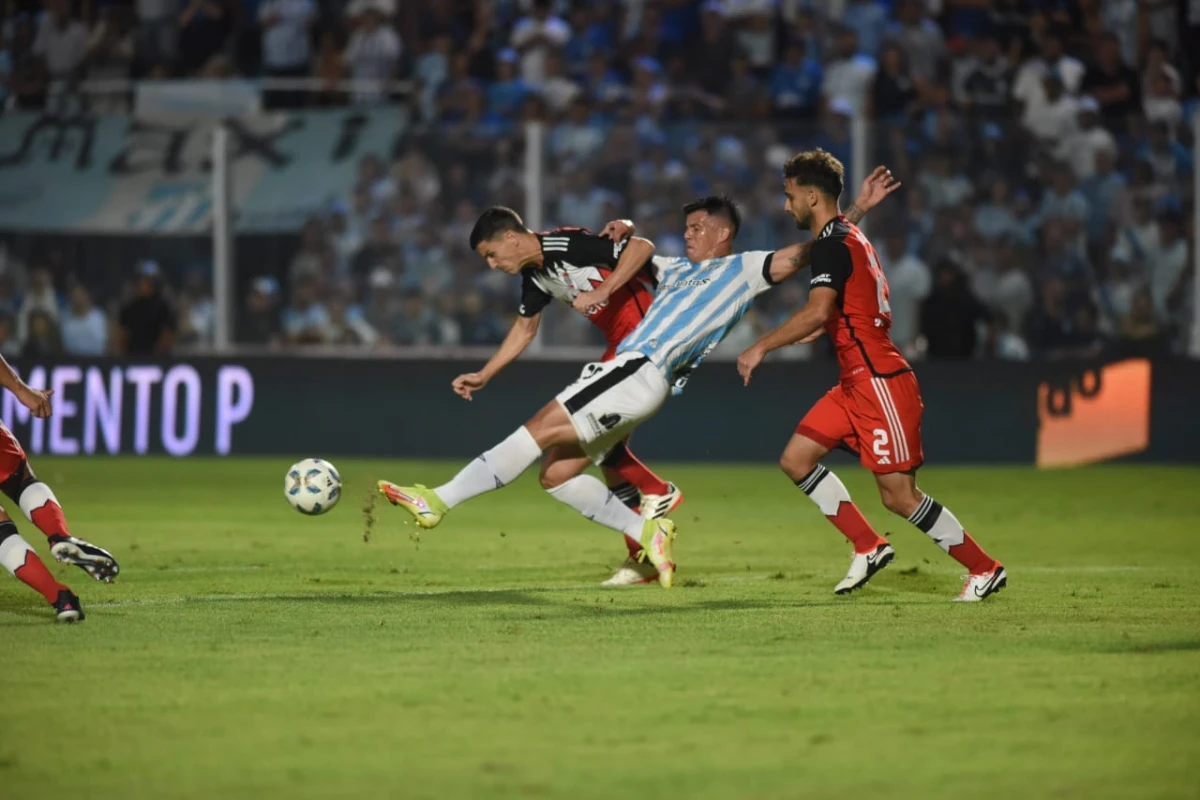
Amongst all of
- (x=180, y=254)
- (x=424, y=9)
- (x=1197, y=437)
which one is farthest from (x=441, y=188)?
(x=1197, y=437)

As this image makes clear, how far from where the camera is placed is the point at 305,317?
685 inches

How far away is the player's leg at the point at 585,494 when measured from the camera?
8469 mm

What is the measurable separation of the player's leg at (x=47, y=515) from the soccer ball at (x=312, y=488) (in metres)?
0.98

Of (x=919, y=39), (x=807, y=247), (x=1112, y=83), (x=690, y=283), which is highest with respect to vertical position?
(x=919, y=39)

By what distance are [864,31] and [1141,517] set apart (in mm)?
7955

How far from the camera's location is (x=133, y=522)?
40.5 ft

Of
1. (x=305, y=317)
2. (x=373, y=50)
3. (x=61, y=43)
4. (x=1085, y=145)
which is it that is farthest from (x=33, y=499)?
(x=61, y=43)

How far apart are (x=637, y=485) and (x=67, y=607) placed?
9.50 ft

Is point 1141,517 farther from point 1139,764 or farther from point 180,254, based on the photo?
point 180,254

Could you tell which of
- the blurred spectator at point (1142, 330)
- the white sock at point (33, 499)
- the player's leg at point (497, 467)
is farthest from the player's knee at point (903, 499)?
the blurred spectator at point (1142, 330)

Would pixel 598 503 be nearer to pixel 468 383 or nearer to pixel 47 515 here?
pixel 468 383

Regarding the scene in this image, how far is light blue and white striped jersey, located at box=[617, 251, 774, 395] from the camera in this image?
8289mm

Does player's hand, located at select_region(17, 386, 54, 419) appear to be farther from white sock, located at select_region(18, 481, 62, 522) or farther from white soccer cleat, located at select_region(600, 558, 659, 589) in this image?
white soccer cleat, located at select_region(600, 558, 659, 589)

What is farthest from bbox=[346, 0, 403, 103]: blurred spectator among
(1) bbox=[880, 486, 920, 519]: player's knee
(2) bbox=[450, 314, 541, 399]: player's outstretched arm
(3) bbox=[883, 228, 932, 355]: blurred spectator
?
(1) bbox=[880, 486, 920, 519]: player's knee
